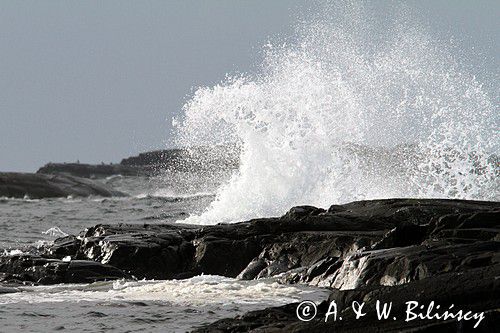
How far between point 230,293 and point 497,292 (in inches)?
190

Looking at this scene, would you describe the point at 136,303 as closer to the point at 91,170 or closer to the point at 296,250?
the point at 296,250

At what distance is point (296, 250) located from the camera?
1410 cm

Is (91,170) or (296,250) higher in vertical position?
(91,170)

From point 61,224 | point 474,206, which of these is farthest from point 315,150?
point 474,206

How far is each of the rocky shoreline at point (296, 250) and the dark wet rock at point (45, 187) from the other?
28.5 metres

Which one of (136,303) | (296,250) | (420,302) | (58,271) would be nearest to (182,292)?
(136,303)

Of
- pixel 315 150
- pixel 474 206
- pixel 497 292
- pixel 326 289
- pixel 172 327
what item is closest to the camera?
pixel 497 292

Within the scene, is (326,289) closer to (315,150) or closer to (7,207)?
(315,150)

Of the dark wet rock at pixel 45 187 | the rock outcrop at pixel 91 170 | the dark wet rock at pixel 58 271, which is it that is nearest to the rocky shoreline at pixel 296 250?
the dark wet rock at pixel 58 271

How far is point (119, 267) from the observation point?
48.5 ft

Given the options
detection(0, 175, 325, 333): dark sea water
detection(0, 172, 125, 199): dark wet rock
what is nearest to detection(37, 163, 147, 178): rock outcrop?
detection(0, 172, 125, 199): dark wet rock

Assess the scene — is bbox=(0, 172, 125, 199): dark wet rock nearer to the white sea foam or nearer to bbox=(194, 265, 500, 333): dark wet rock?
the white sea foam

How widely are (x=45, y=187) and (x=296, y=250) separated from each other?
33.0m

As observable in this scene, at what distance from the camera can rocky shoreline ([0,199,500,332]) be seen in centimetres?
1039
